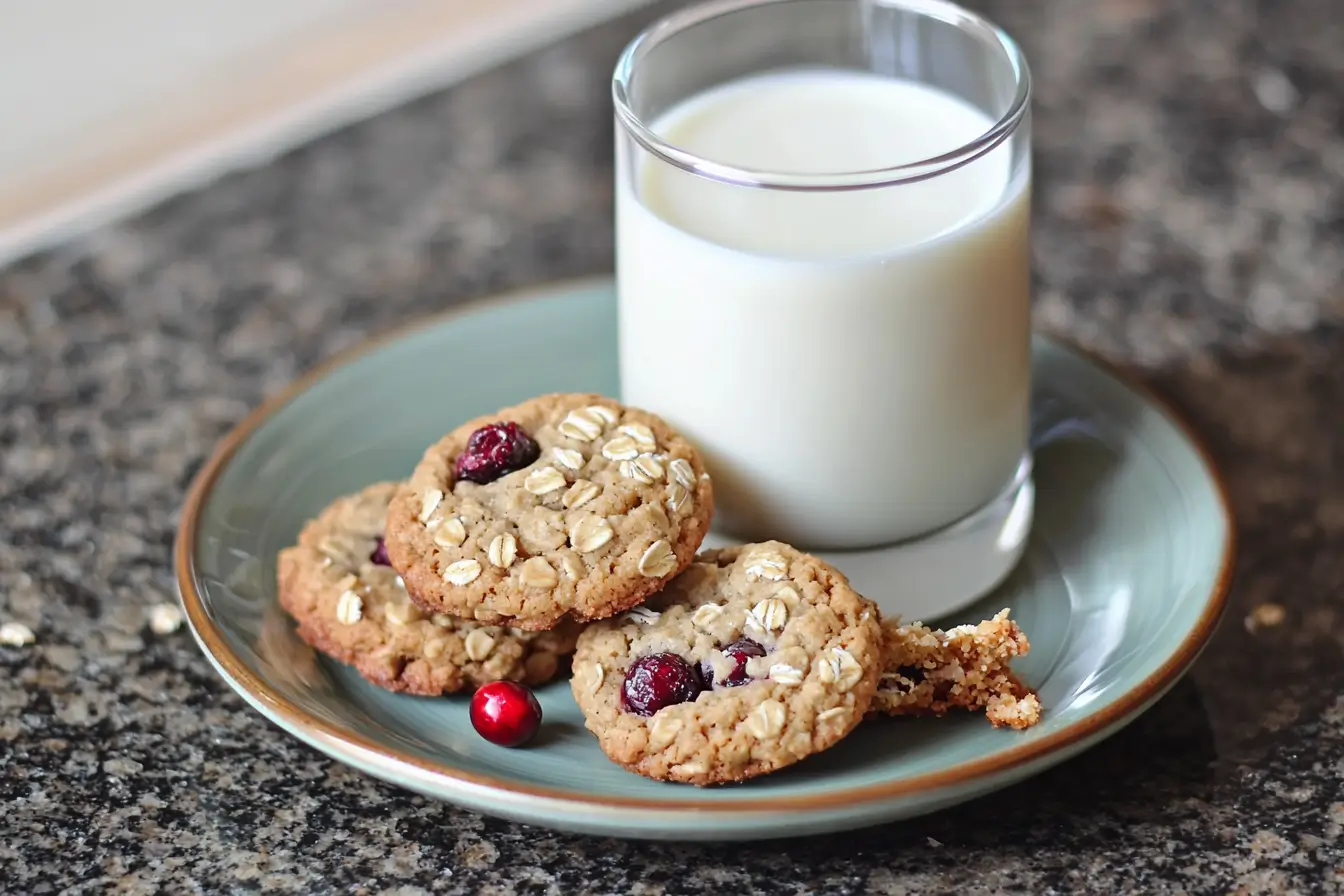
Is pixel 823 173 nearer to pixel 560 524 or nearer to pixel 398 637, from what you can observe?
pixel 560 524

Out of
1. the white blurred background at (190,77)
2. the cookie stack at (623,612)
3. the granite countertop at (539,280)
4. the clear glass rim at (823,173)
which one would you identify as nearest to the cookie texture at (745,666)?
the cookie stack at (623,612)

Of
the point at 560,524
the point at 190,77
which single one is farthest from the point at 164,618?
the point at 190,77

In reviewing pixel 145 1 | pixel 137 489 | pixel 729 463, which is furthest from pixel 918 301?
pixel 145 1

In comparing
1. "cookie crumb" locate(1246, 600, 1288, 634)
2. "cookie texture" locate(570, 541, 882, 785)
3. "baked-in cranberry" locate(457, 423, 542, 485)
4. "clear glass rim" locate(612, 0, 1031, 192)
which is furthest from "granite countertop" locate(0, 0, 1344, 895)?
"clear glass rim" locate(612, 0, 1031, 192)

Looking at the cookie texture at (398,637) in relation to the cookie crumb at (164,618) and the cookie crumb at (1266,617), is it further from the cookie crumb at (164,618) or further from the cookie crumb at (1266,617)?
the cookie crumb at (1266,617)

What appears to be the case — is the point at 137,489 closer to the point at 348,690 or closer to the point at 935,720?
the point at 348,690

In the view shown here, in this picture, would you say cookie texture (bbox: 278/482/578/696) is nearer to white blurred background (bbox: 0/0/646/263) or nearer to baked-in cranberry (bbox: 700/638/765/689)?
baked-in cranberry (bbox: 700/638/765/689)
